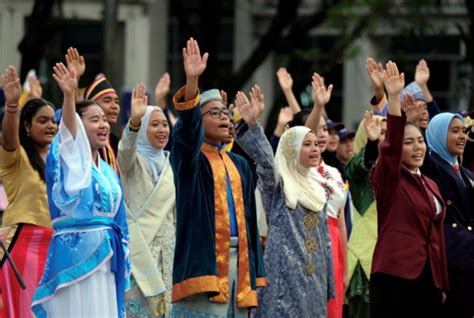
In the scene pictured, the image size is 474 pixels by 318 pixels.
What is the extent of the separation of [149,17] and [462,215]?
20.1 metres

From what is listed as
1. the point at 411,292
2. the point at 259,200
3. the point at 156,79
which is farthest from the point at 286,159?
the point at 156,79

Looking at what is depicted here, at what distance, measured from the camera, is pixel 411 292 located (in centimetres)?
1036

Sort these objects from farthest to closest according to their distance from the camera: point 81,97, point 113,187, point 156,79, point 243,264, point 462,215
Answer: point 156,79, point 81,97, point 462,215, point 243,264, point 113,187

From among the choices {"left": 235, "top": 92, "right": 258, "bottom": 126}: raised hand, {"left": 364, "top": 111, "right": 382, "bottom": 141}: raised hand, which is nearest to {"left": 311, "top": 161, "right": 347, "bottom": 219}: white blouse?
{"left": 364, "top": 111, "right": 382, "bottom": 141}: raised hand

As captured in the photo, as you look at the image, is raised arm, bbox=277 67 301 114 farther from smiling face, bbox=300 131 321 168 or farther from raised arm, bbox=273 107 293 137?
smiling face, bbox=300 131 321 168

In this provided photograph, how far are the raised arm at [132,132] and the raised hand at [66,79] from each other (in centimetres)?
160

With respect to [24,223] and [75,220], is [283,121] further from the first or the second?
[75,220]

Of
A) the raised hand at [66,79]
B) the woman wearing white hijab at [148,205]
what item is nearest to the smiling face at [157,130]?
the woman wearing white hijab at [148,205]

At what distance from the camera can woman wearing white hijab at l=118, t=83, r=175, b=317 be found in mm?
11062

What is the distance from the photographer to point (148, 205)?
11266 millimetres

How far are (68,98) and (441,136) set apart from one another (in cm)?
325

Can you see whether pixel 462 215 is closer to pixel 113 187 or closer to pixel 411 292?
pixel 411 292

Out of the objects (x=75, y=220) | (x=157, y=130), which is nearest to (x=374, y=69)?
(x=157, y=130)

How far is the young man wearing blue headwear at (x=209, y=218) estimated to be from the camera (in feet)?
32.0
